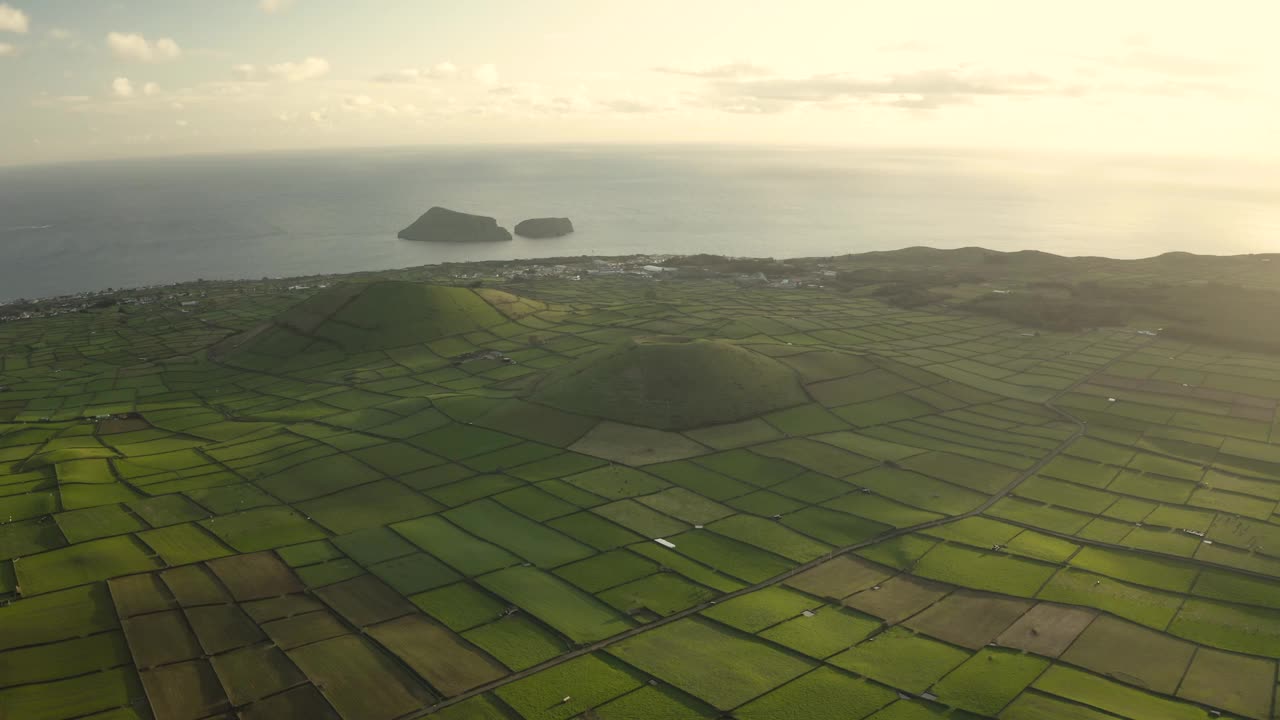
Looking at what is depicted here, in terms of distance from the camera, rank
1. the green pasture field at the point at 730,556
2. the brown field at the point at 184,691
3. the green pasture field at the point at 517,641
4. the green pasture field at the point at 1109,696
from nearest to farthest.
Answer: the brown field at the point at 184,691, the green pasture field at the point at 1109,696, the green pasture field at the point at 517,641, the green pasture field at the point at 730,556

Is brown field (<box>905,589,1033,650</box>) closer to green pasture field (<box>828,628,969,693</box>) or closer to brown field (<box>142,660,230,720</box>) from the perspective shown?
green pasture field (<box>828,628,969,693</box>)

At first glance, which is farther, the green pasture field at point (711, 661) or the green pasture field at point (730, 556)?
the green pasture field at point (730, 556)

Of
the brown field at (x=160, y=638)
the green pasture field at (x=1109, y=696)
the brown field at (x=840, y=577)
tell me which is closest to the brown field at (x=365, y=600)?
the brown field at (x=160, y=638)

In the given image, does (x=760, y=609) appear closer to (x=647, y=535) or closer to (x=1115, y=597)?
(x=647, y=535)

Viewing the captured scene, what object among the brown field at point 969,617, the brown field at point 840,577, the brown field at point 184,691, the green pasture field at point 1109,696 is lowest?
the brown field at point 969,617

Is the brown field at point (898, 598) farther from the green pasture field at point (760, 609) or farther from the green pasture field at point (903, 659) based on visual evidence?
the green pasture field at point (760, 609)

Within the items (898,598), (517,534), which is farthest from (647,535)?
(898,598)

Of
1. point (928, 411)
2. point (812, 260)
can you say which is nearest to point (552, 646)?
point (928, 411)
